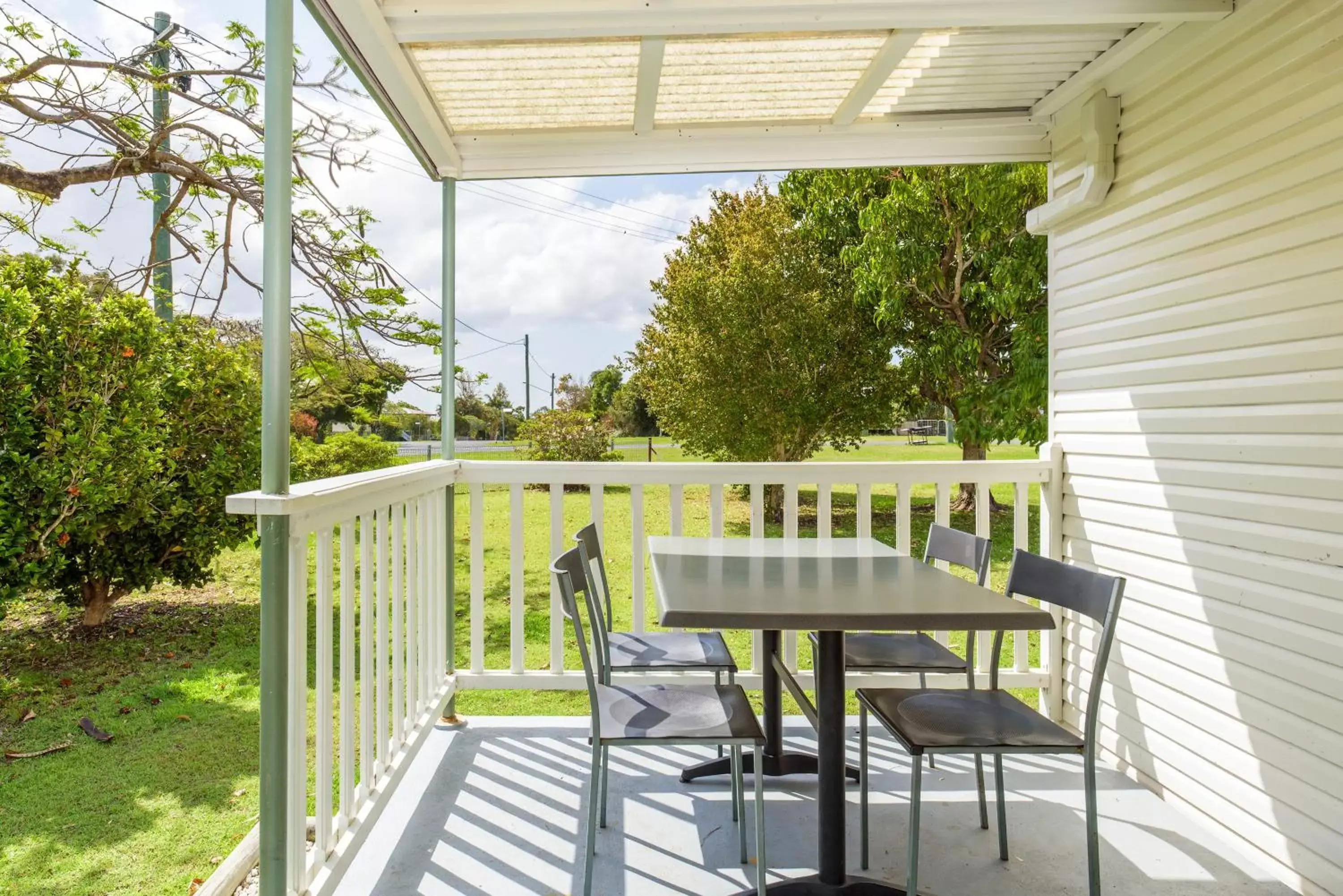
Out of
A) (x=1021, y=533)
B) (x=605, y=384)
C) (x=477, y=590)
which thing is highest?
(x=605, y=384)

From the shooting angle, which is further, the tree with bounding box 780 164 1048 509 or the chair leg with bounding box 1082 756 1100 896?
the tree with bounding box 780 164 1048 509

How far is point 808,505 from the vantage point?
13.8 metres

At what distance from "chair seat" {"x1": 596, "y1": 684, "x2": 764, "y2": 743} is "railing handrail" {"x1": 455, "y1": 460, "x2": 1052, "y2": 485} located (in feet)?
3.93

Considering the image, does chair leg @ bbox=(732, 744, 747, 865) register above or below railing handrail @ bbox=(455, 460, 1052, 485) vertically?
below

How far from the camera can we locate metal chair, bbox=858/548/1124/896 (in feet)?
5.82

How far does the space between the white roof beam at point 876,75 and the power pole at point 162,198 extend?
4048mm

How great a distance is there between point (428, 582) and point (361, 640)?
3.04 feet

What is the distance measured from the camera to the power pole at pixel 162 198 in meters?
4.94

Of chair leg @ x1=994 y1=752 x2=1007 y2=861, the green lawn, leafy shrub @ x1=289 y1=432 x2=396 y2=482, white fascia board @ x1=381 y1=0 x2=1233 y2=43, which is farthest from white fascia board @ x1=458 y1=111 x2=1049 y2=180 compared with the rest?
leafy shrub @ x1=289 y1=432 x2=396 y2=482

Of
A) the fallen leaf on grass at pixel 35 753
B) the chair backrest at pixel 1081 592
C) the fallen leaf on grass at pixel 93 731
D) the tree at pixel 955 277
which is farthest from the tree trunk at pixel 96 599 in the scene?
the tree at pixel 955 277

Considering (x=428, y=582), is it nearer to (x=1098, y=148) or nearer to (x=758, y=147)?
(x=758, y=147)

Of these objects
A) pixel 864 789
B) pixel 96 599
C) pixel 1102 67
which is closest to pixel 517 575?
pixel 864 789

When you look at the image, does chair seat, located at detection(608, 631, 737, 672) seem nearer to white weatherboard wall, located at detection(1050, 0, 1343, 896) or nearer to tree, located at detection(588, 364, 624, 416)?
white weatherboard wall, located at detection(1050, 0, 1343, 896)

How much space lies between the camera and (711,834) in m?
2.37
